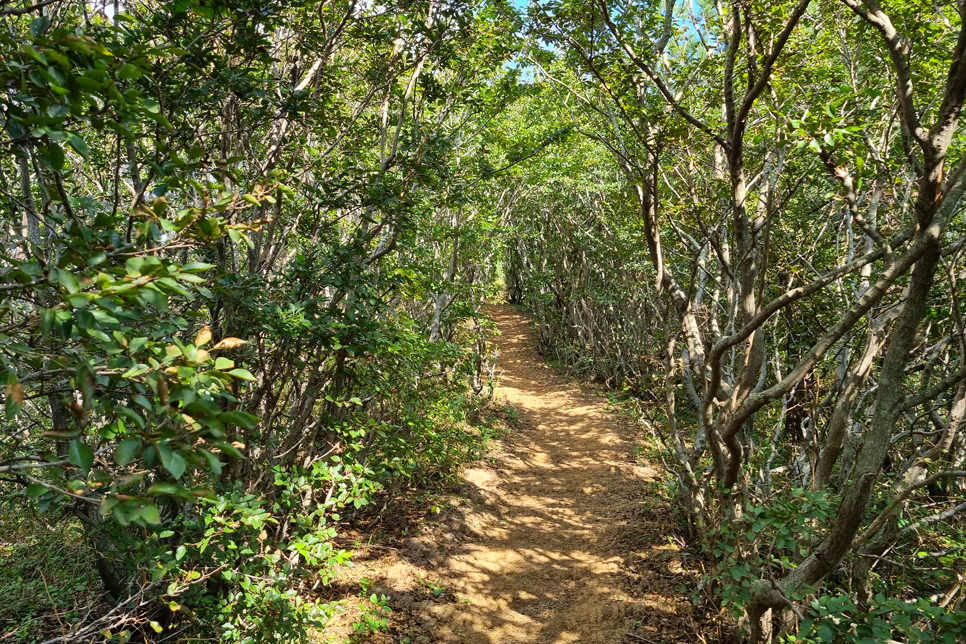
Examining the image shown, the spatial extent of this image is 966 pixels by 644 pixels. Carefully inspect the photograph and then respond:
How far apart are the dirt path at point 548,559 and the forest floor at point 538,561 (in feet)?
0.05

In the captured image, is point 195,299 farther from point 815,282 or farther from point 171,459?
point 815,282

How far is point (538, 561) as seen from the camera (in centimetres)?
634

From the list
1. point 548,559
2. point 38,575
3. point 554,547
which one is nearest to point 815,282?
point 548,559

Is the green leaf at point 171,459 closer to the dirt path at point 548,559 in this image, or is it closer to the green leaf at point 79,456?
the green leaf at point 79,456

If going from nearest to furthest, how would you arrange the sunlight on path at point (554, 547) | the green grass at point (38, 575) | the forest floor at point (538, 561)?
the green grass at point (38, 575) → the forest floor at point (538, 561) → the sunlight on path at point (554, 547)

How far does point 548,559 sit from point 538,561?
135mm

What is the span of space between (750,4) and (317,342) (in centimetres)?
365

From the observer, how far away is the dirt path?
196 inches

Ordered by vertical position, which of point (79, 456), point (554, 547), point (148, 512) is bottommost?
point (554, 547)

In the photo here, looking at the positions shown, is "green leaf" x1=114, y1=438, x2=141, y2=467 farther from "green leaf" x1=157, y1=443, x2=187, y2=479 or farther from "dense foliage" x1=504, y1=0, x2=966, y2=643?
"dense foliage" x1=504, y1=0, x2=966, y2=643

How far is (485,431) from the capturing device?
10016 millimetres

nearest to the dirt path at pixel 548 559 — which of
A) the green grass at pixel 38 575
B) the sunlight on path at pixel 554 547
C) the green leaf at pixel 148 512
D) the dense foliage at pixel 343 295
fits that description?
the sunlight on path at pixel 554 547

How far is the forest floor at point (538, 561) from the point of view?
4914 millimetres

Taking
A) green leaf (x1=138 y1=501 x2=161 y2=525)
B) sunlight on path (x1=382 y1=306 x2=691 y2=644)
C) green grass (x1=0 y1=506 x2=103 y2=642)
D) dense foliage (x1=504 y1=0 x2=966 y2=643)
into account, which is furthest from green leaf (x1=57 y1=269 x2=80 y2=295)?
sunlight on path (x1=382 y1=306 x2=691 y2=644)
